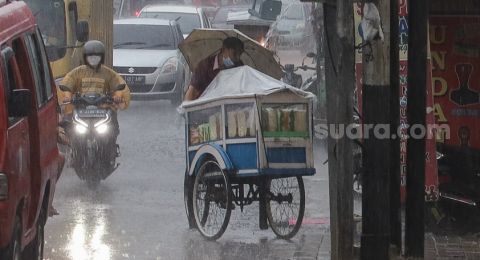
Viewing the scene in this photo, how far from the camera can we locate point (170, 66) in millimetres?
24234

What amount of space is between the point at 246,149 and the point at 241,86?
65 centimetres

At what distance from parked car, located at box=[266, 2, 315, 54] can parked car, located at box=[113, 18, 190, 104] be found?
669cm

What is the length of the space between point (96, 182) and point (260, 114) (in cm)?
468

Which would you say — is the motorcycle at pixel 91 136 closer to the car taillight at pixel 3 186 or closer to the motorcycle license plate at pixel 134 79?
the car taillight at pixel 3 186

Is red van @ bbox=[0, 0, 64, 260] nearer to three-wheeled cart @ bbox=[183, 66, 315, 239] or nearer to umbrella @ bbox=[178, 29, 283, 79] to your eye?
three-wheeled cart @ bbox=[183, 66, 315, 239]

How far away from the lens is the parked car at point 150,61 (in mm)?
23906

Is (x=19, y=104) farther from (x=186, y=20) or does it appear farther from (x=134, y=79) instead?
(x=186, y=20)

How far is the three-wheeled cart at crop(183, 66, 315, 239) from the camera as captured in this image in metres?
11.2

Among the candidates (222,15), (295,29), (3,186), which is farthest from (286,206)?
(222,15)

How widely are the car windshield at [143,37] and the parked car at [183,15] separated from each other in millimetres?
4006

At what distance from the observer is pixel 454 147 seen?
12.1 meters

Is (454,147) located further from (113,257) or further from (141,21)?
(141,21)

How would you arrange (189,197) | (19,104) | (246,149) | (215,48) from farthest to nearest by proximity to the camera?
(215,48) < (189,197) < (246,149) < (19,104)

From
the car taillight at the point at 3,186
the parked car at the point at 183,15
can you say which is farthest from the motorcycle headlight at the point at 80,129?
the parked car at the point at 183,15
